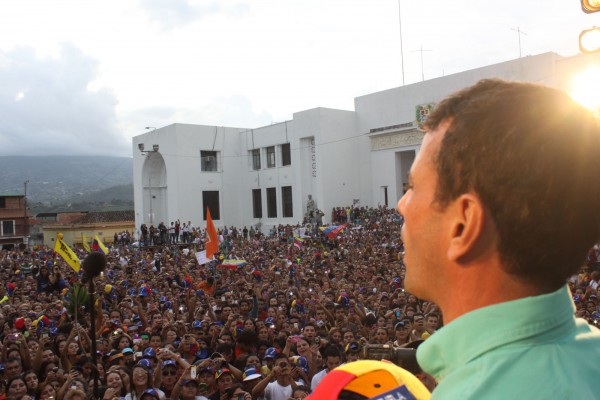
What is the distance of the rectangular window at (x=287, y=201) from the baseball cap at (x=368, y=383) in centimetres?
3255

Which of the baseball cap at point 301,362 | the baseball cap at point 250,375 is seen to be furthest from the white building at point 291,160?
the baseball cap at point 250,375

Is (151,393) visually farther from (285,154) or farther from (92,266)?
(285,154)

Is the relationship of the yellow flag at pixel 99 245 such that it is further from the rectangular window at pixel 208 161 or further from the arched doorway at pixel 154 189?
the arched doorway at pixel 154 189

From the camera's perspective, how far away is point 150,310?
980cm

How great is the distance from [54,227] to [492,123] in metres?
52.7

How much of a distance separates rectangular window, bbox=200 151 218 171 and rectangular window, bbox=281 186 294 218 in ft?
18.6

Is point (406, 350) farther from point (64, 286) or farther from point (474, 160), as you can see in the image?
point (64, 286)

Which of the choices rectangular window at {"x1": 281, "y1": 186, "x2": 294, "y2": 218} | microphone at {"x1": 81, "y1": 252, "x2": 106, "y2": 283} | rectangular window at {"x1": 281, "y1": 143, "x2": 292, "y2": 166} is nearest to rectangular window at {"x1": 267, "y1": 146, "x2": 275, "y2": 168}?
rectangular window at {"x1": 281, "y1": 143, "x2": 292, "y2": 166}

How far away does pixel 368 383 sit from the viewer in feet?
3.55

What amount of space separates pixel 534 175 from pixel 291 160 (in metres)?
32.8

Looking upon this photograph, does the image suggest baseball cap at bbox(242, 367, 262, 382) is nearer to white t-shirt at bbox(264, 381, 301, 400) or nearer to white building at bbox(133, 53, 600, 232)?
white t-shirt at bbox(264, 381, 301, 400)

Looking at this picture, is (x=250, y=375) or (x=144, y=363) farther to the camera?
(x=250, y=375)

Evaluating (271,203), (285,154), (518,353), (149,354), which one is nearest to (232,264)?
(149,354)

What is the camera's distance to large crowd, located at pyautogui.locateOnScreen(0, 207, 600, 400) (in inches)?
222
